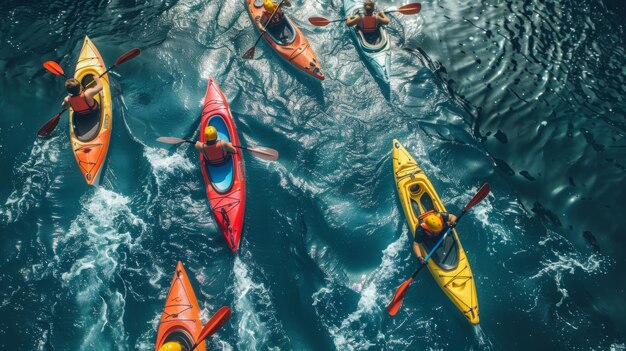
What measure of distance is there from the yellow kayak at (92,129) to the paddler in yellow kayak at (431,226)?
27.7 ft

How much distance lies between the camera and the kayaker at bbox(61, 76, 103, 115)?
1206cm

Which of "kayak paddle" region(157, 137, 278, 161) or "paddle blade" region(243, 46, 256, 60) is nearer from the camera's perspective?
"kayak paddle" region(157, 137, 278, 161)

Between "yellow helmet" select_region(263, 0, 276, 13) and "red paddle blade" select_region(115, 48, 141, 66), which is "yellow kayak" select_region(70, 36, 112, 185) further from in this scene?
"yellow helmet" select_region(263, 0, 276, 13)

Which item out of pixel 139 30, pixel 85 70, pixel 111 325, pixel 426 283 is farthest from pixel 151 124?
pixel 426 283

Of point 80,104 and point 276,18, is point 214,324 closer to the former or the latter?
point 80,104

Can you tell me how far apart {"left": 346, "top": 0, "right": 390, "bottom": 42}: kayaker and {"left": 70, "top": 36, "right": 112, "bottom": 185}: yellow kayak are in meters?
7.64

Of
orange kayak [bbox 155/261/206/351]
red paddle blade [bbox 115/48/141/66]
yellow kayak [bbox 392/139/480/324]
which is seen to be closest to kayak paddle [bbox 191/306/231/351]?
orange kayak [bbox 155/261/206/351]

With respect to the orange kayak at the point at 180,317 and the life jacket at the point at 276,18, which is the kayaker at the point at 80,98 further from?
the orange kayak at the point at 180,317

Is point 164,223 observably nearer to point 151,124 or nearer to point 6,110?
point 151,124

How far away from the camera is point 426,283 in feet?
37.0

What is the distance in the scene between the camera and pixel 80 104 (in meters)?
12.3

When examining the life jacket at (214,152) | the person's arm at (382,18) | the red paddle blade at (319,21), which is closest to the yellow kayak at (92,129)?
the life jacket at (214,152)

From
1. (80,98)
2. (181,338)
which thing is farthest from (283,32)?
(181,338)

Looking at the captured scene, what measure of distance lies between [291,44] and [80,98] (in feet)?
20.3
